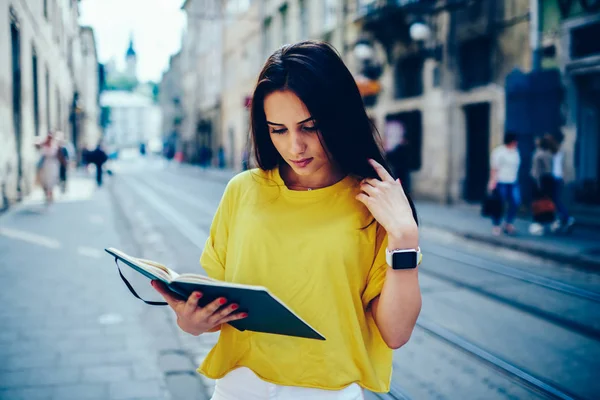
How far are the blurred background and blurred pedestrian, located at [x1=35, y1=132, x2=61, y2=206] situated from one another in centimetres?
5

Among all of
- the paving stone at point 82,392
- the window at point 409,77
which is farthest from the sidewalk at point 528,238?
the paving stone at point 82,392

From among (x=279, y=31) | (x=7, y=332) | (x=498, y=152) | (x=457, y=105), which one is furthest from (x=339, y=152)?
(x=279, y=31)

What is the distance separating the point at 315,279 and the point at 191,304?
1.03 ft

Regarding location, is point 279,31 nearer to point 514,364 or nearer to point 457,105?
point 457,105

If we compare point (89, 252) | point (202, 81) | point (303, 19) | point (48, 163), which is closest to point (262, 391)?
point (89, 252)

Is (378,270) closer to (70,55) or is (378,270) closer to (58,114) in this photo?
(70,55)

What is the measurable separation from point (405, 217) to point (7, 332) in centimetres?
421

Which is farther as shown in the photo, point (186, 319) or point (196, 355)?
point (196, 355)

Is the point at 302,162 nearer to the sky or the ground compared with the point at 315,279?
nearer to the sky

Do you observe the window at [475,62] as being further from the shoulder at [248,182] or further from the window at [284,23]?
the window at [284,23]

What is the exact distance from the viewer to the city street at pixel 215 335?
3775 mm

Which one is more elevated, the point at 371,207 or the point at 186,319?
the point at 371,207

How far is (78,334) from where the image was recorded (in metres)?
4.70

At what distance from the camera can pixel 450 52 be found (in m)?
15.6
